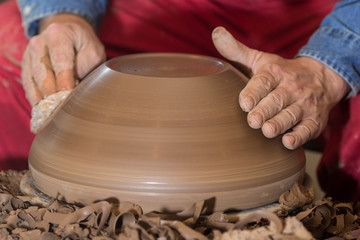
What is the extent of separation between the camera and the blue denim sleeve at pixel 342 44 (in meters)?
1.24

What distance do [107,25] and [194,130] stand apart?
878 millimetres

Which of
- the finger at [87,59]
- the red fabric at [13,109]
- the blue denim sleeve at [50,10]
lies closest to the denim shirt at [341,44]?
the finger at [87,59]

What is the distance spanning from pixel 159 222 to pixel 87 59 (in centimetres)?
56

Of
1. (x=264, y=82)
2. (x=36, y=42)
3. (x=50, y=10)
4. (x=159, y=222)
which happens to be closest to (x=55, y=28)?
(x=36, y=42)

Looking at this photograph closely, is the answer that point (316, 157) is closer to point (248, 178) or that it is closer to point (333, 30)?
point (333, 30)

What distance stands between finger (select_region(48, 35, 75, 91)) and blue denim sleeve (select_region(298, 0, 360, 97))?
52cm

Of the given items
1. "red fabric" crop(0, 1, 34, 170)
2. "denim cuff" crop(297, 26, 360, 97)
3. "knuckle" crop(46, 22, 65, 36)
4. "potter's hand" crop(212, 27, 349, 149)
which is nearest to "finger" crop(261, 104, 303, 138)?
"potter's hand" crop(212, 27, 349, 149)

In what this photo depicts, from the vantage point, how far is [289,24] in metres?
1.61

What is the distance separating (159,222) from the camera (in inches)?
32.4

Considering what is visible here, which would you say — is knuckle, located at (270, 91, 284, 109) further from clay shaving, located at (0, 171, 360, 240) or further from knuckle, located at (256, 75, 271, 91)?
clay shaving, located at (0, 171, 360, 240)

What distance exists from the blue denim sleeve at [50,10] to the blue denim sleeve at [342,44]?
60cm

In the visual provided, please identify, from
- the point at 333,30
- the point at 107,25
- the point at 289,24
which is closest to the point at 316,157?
the point at 289,24

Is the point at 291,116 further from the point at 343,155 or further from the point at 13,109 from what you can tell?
the point at 13,109

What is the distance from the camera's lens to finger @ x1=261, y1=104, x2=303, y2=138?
94 cm
